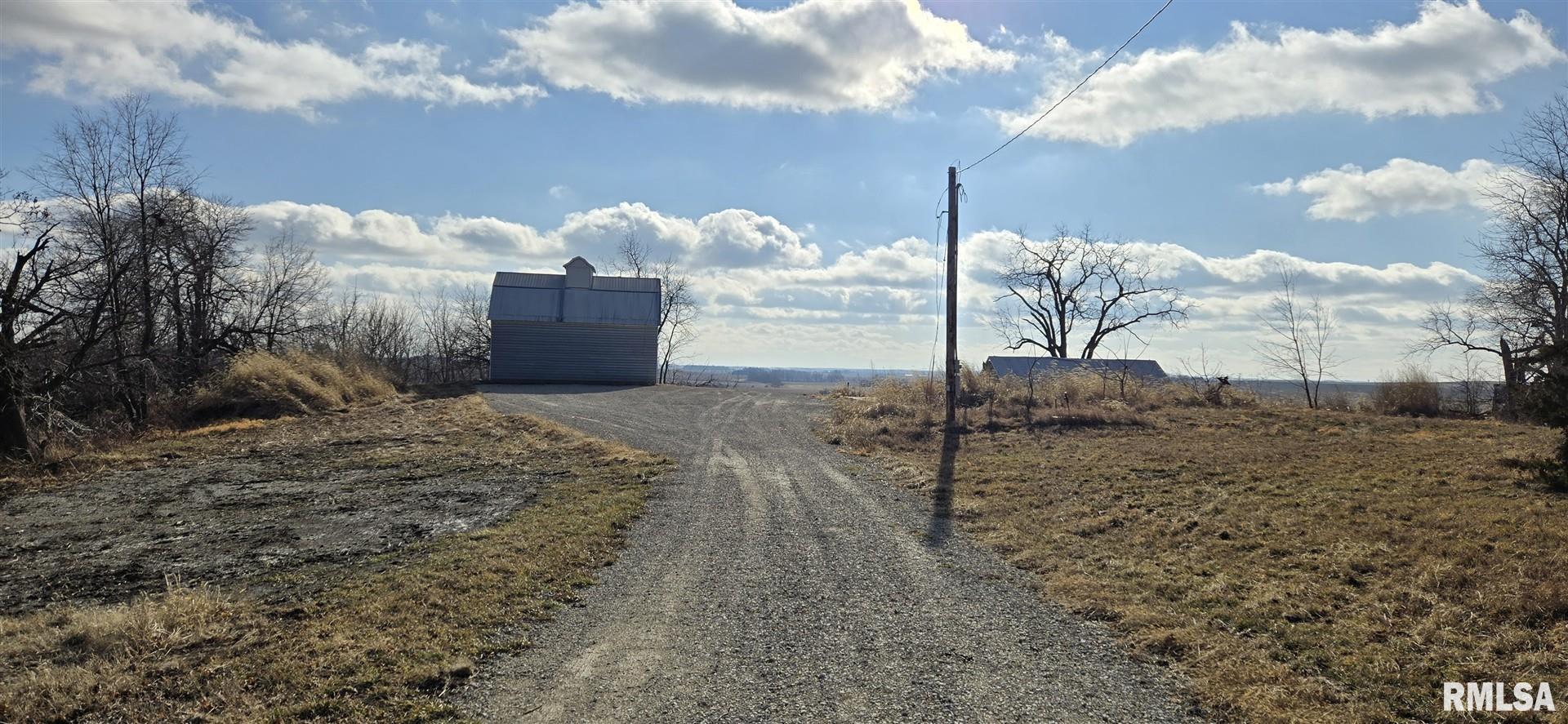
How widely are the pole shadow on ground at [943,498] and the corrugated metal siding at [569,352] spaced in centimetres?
2196

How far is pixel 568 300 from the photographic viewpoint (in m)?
36.9

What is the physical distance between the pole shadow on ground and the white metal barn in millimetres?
22034

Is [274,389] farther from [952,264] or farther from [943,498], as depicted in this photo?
[943,498]

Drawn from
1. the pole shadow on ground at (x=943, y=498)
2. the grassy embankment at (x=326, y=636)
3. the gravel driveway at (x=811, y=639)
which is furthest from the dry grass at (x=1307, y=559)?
the grassy embankment at (x=326, y=636)

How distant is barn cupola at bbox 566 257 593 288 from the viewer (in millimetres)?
38031

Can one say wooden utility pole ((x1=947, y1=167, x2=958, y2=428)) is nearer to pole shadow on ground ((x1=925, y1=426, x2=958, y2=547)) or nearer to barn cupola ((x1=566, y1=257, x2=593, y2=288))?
pole shadow on ground ((x1=925, y1=426, x2=958, y2=547))

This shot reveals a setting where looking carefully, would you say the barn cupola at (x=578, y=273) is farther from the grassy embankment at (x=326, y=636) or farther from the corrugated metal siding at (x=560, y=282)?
the grassy embankment at (x=326, y=636)

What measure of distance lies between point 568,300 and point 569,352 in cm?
237

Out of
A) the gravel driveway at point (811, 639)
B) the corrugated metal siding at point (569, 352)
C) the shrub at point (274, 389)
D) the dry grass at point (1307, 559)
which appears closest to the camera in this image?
the gravel driveway at point (811, 639)

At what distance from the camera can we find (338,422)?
20469mm

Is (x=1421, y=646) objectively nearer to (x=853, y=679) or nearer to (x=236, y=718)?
(x=853, y=679)

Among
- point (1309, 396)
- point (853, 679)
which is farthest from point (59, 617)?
point (1309, 396)

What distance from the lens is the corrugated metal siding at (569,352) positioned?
35906 millimetres

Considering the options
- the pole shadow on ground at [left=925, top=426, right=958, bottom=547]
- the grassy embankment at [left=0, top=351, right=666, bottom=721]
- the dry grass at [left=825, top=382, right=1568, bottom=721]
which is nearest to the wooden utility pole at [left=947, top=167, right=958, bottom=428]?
the pole shadow on ground at [left=925, top=426, right=958, bottom=547]
